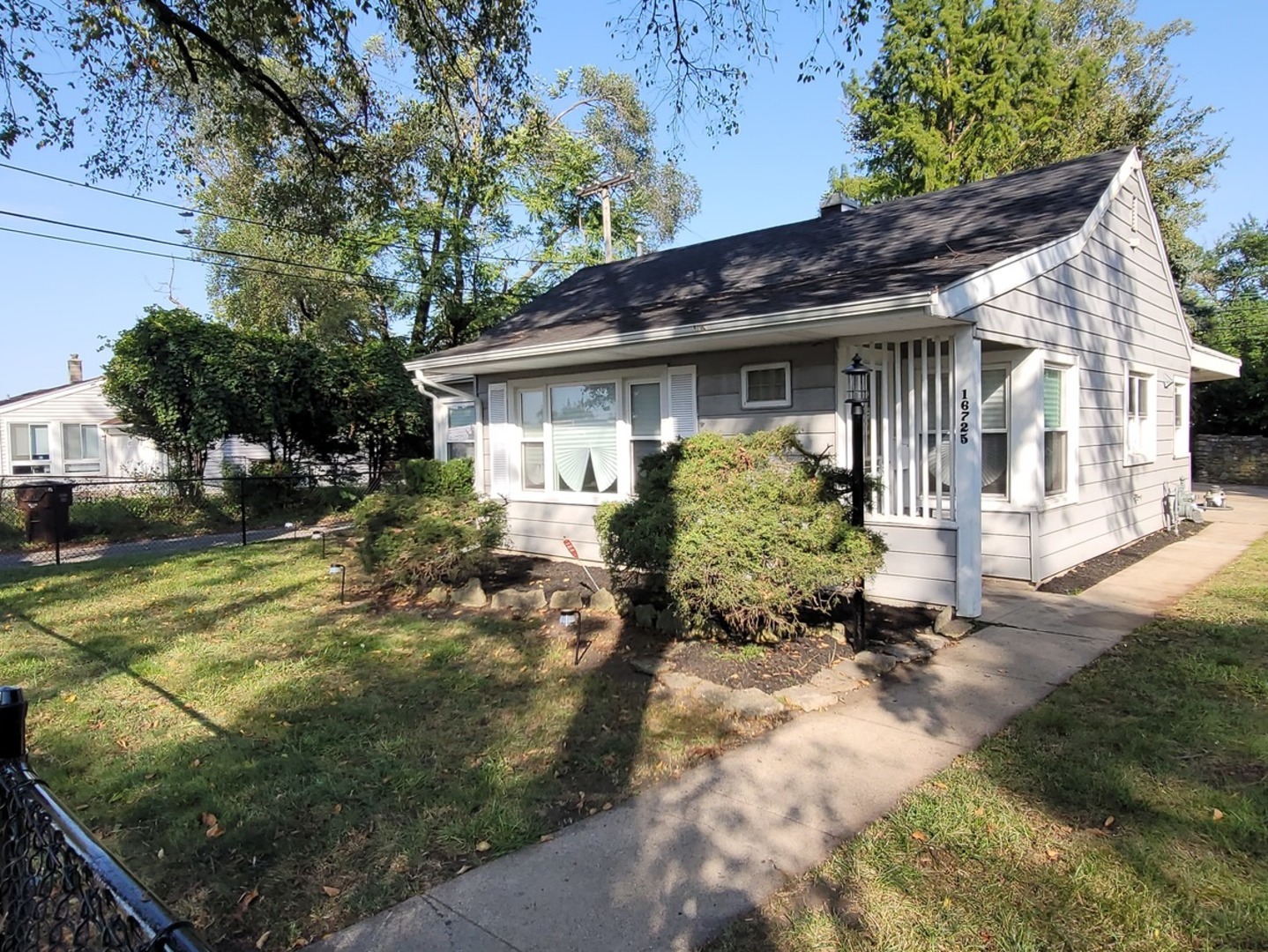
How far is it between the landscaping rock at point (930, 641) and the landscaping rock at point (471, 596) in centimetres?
394

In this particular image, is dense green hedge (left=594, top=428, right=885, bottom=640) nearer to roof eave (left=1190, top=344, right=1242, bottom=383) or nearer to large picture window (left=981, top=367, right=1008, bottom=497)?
large picture window (left=981, top=367, right=1008, bottom=497)

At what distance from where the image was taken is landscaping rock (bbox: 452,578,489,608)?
719cm

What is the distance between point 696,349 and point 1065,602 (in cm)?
427

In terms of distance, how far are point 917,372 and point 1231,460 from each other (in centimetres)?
1903

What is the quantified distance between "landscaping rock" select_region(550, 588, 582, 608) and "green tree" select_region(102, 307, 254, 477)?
10.3 metres

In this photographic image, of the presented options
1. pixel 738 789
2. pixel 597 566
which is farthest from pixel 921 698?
pixel 597 566

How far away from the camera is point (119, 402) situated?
14078 millimetres

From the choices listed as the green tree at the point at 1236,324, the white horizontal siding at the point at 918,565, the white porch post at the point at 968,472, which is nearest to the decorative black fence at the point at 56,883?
the white horizontal siding at the point at 918,565

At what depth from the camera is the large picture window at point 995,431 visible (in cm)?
743

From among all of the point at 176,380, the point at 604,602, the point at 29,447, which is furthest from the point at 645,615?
the point at 29,447

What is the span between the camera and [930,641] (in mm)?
5676

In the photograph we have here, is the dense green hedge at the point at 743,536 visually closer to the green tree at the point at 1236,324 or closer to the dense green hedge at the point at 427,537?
the dense green hedge at the point at 427,537

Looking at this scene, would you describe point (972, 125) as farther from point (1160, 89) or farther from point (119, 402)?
point (119, 402)

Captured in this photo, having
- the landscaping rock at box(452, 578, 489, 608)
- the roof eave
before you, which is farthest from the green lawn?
the roof eave
